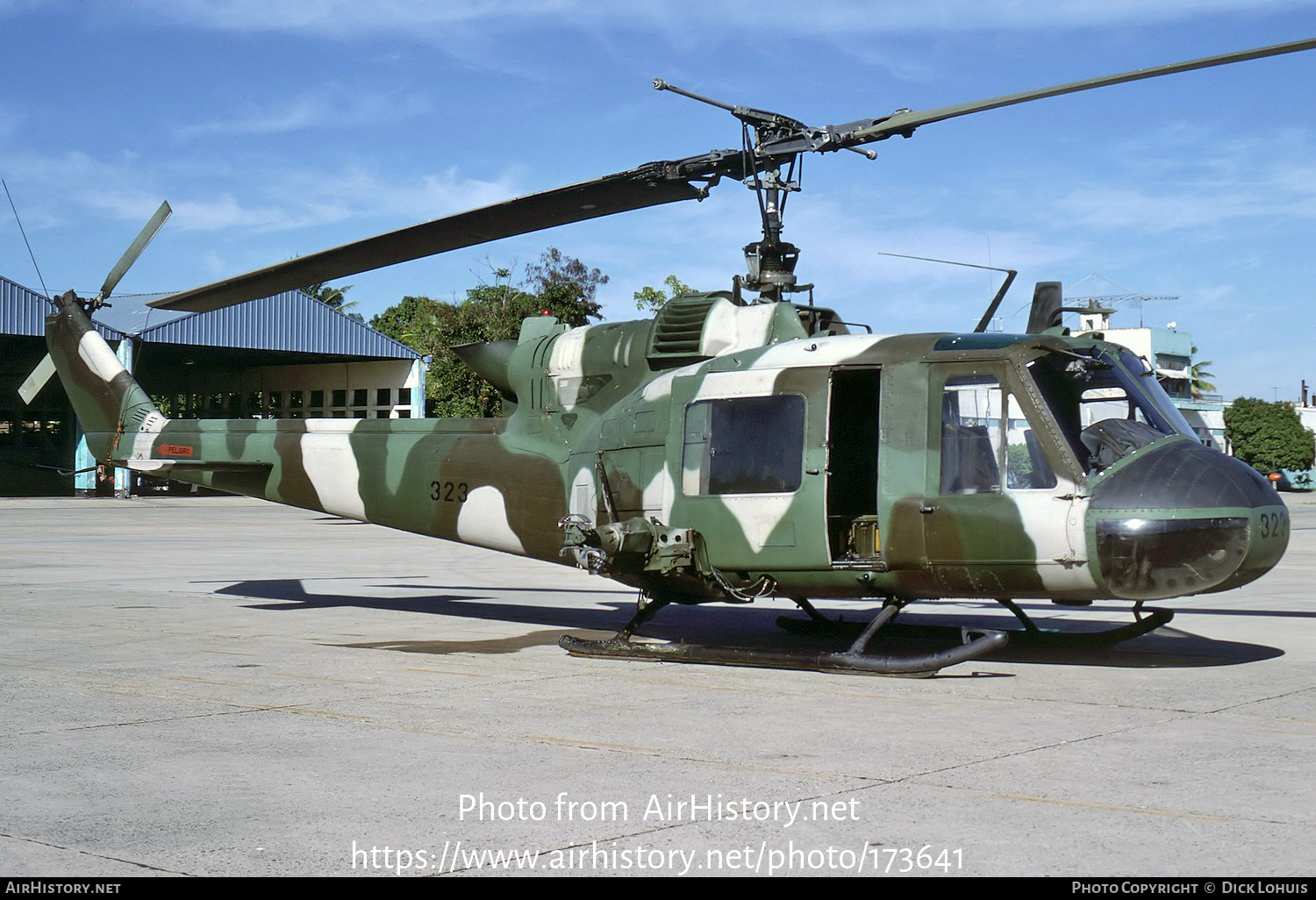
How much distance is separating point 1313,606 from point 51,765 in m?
12.7

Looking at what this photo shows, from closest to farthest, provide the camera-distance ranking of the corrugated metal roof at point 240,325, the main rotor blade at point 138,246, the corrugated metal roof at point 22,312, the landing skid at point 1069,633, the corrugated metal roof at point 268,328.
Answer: the landing skid at point 1069,633
the main rotor blade at point 138,246
the corrugated metal roof at point 22,312
the corrugated metal roof at point 240,325
the corrugated metal roof at point 268,328

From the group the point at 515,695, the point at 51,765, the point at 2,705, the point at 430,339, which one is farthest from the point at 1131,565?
the point at 430,339

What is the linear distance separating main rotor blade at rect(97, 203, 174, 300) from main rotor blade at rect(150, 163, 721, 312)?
102 inches

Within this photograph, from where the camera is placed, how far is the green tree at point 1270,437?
8519 centimetres

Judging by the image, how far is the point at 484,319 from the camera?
51.8 metres

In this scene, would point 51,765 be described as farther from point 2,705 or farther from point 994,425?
point 994,425

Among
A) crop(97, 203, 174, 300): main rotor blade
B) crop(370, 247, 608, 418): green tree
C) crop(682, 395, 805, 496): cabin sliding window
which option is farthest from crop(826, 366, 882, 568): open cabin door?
crop(370, 247, 608, 418): green tree

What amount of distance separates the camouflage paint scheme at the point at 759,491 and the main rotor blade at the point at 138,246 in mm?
2016

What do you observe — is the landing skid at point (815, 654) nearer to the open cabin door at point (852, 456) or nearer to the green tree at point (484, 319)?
the open cabin door at point (852, 456)

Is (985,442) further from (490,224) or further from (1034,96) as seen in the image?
(490,224)

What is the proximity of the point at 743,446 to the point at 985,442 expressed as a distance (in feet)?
5.81

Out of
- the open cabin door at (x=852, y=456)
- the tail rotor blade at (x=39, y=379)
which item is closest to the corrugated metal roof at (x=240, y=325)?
the tail rotor blade at (x=39, y=379)

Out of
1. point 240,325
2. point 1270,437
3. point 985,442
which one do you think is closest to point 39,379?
point 985,442

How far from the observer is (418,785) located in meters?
5.68
